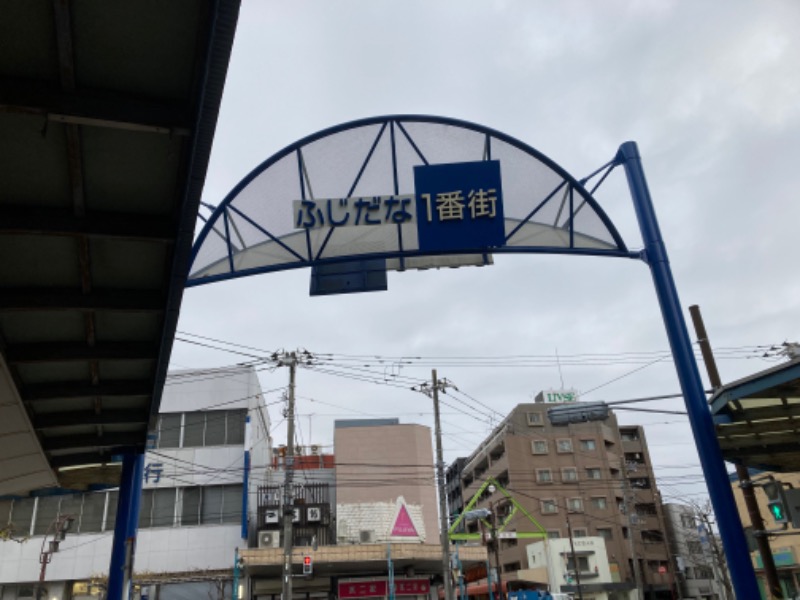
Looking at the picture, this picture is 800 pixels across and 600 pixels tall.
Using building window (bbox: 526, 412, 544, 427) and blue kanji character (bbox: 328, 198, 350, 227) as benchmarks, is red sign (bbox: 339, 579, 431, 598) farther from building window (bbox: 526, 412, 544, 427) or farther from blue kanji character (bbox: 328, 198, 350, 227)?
building window (bbox: 526, 412, 544, 427)

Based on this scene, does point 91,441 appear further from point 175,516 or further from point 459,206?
point 175,516

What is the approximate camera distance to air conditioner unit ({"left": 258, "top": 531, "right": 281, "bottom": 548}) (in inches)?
1222

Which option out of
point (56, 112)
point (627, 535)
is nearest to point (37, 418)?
point (56, 112)

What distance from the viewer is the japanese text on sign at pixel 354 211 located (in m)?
11.3

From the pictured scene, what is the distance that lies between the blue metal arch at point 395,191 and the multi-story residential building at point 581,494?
52.3 m

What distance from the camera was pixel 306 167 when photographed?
11328 mm

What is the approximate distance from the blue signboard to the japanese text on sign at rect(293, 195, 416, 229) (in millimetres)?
335

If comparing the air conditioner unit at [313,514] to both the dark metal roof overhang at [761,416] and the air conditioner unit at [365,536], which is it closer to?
the air conditioner unit at [365,536]

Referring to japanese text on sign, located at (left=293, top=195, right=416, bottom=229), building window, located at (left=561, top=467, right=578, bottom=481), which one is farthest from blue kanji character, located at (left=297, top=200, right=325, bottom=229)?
building window, located at (left=561, top=467, right=578, bottom=481)

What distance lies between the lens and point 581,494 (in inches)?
2489

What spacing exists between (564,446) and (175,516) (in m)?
45.5

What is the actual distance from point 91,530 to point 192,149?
33.0 m

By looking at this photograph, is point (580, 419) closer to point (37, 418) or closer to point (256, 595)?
point (37, 418)

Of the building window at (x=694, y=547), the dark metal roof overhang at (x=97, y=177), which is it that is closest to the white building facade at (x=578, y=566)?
the building window at (x=694, y=547)
